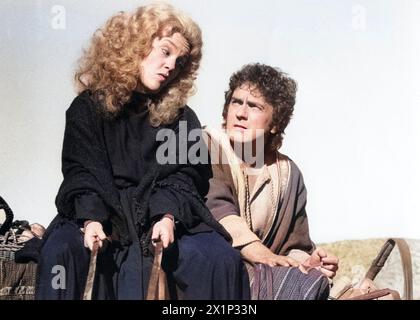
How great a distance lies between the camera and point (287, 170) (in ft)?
21.9

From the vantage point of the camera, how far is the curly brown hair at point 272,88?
664cm

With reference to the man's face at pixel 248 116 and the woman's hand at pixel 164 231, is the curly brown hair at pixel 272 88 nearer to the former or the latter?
the man's face at pixel 248 116

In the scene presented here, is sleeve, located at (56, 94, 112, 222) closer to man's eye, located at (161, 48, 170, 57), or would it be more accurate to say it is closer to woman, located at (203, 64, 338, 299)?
man's eye, located at (161, 48, 170, 57)

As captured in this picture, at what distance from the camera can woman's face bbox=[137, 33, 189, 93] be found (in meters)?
6.38

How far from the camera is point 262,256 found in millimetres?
6391

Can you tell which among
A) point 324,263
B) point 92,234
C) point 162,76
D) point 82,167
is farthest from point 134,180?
point 324,263

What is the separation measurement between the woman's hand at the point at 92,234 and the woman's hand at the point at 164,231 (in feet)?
0.79

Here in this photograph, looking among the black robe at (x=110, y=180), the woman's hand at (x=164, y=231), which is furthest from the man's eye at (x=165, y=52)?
the woman's hand at (x=164, y=231)

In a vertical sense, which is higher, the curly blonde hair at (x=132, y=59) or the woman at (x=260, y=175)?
→ the curly blonde hair at (x=132, y=59)

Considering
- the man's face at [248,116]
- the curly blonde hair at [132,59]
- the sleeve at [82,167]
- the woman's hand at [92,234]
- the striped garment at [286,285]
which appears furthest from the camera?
the man's face at [248,116]

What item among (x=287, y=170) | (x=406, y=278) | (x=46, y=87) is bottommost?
(x=406, y=278)
